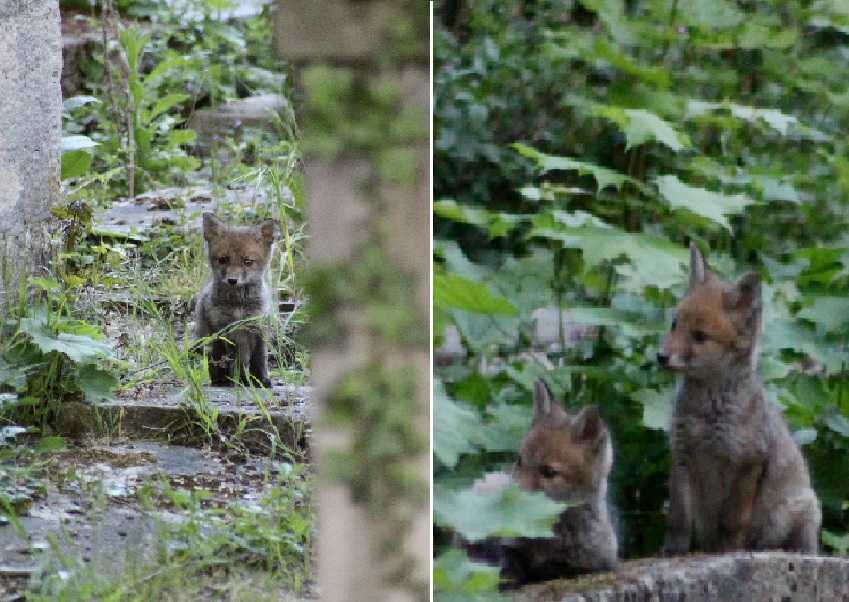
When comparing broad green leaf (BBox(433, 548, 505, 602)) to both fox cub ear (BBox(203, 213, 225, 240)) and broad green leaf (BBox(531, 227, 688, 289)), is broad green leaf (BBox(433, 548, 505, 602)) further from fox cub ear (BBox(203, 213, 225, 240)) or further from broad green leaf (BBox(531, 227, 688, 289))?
fox cub ear (BBox(203, 213, 225, 240))

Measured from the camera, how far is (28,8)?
3.46 metres

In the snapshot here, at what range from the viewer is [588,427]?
224 centimetres

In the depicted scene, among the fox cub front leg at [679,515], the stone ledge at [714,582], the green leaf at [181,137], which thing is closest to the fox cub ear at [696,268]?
the fox cub front leg at [679,515]

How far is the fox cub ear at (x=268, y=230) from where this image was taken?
146 inches

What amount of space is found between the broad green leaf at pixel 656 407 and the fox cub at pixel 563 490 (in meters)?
0.37

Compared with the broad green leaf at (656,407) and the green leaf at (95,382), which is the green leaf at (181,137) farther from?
the broad green leaf at (656,407)

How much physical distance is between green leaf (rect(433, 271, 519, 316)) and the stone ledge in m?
0.54

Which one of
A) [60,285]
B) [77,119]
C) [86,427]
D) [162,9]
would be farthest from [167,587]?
[162,9]

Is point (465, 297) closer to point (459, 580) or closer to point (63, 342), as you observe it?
point (459, 580)

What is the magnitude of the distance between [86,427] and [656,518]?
1633 mm

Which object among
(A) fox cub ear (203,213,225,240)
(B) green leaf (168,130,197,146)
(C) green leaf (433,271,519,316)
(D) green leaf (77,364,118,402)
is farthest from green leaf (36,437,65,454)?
(B) green leaf (168,130,197,146)

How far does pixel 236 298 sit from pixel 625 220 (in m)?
1.24

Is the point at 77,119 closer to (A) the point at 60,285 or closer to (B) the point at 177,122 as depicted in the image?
(B) the point at 177,122

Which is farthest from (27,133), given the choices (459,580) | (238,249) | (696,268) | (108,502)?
(459,580)
